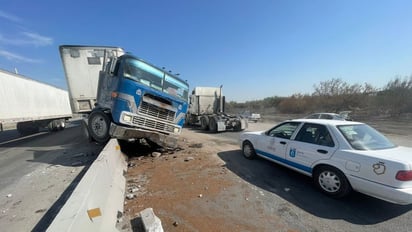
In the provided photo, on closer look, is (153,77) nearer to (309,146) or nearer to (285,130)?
(285,130)

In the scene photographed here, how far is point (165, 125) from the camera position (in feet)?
22.1

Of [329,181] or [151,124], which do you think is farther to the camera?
[151,124]

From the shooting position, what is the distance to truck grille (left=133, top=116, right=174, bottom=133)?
6.09 meters

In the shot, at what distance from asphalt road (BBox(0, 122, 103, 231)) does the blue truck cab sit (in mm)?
1277

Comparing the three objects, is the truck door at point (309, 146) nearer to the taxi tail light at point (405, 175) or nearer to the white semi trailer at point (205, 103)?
the taxi tail light at point (405, 175)

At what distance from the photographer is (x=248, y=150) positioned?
6.28m

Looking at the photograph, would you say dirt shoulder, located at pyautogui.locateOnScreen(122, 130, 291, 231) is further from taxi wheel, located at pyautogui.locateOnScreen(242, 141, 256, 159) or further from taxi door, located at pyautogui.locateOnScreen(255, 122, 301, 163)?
taxi door, located at pyautogui.locateOnScreen(255, 122, 301, 163)

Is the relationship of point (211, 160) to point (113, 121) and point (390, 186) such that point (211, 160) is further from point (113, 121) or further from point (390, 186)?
point (390, 186)

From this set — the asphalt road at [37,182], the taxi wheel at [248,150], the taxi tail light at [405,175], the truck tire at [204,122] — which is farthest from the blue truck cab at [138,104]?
the truck tire at [204,122]

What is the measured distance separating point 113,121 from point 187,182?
3.19 metres

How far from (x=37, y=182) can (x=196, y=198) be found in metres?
4.22

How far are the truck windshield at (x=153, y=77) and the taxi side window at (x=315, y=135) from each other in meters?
4.41

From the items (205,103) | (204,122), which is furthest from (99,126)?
(205,103)

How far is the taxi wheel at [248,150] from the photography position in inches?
242
